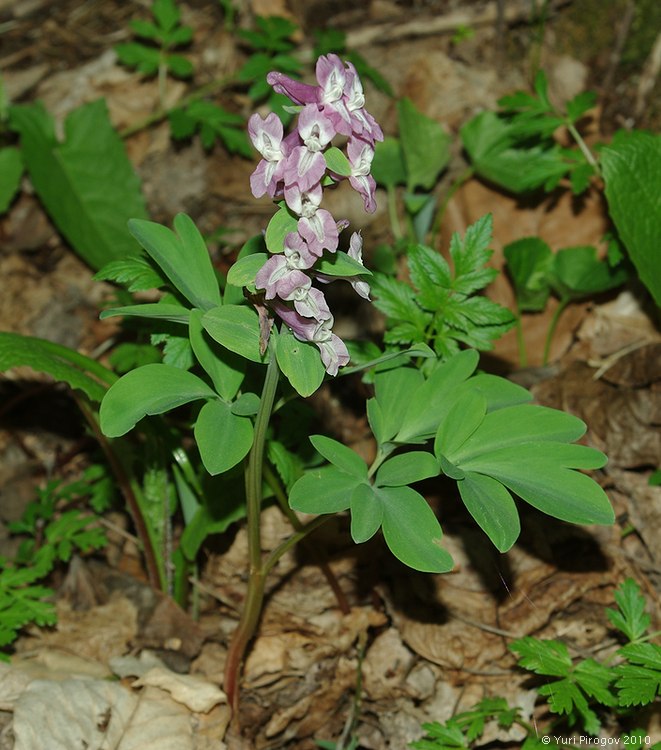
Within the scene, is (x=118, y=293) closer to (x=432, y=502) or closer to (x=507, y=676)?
(x=432, y=502)

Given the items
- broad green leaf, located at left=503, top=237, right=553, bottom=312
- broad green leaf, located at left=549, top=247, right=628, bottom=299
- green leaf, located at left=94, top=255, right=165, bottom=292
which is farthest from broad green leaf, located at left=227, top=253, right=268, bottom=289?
broad green leaf, located at left=549, top=247, right=628, bottom=299

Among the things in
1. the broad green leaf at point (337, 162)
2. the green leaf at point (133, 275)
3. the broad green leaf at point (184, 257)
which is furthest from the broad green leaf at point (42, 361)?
the broad green leaf at point (337, 162)

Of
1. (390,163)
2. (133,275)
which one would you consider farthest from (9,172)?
(133,275)

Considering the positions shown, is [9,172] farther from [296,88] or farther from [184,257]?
[296,88]

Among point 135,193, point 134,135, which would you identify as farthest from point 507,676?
point 134,135

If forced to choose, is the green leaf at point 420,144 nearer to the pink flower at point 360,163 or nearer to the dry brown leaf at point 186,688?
the pink flower at point 360,163

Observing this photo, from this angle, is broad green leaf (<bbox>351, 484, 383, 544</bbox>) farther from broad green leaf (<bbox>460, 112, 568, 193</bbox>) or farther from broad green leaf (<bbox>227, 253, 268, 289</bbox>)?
broad green leaf (<bbox>460, 112, 568, 193</bbox>)
